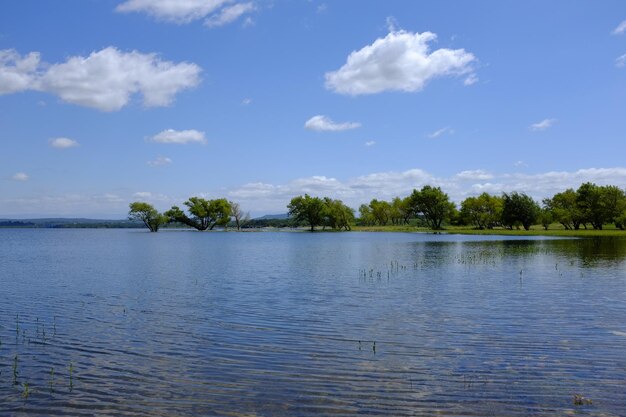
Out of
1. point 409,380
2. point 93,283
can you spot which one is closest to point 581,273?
point 409,380

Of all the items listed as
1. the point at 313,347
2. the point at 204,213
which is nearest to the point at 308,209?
the point at 204,213

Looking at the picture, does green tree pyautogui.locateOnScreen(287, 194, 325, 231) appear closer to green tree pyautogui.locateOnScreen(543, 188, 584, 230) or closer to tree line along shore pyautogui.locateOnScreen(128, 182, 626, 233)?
tree line along shore pyautogui.locateOnScreen(128, 182, 626, 233)

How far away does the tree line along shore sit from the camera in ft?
378

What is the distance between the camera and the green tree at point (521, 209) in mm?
135000

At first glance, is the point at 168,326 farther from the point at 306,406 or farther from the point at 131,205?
the point at 131,205

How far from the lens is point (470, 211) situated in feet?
541

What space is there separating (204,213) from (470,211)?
311 ft

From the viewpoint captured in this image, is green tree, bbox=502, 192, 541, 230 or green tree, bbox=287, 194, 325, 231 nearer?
green tree, bbox=502, 192, 541, 230

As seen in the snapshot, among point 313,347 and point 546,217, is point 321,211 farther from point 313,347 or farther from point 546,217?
point 313,347

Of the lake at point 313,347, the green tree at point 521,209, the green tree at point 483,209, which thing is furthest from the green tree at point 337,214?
the lake at point 313,347

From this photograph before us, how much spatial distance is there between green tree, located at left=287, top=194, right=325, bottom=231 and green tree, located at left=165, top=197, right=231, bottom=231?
24684mm

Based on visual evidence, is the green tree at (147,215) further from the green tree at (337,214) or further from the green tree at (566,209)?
the green tree at (566,209)

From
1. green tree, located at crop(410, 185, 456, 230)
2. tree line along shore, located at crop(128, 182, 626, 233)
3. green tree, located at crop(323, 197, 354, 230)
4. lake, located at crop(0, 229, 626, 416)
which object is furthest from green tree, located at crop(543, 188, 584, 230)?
lake, located at crop(0, 229, 626, 416)

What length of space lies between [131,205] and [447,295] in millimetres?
154683
